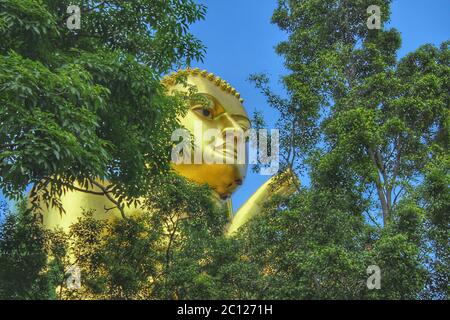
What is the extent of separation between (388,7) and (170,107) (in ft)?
21.3

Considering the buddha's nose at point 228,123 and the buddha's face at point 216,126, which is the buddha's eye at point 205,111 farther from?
the buddha's nose at point 228,123

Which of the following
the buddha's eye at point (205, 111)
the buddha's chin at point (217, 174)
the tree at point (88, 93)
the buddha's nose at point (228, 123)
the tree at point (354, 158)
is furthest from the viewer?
the buddha's nose at point (228, 123)

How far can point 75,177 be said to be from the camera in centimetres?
1227

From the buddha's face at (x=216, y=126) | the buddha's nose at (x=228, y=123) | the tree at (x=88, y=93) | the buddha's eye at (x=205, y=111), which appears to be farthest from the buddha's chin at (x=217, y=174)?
the tree at (x=88, y=93)

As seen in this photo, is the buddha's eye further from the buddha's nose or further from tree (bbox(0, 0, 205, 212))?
tree (bbox(0, 0, 205, 212))

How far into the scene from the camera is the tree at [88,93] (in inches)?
452

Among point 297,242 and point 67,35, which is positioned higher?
point 67,35

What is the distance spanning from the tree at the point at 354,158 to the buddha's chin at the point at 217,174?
5.18 feet

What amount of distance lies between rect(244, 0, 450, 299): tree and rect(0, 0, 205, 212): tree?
235 cm

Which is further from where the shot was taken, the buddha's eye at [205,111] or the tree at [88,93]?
the buddha's eye at [205,111]

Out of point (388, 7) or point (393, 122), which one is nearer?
point (393, 122)
